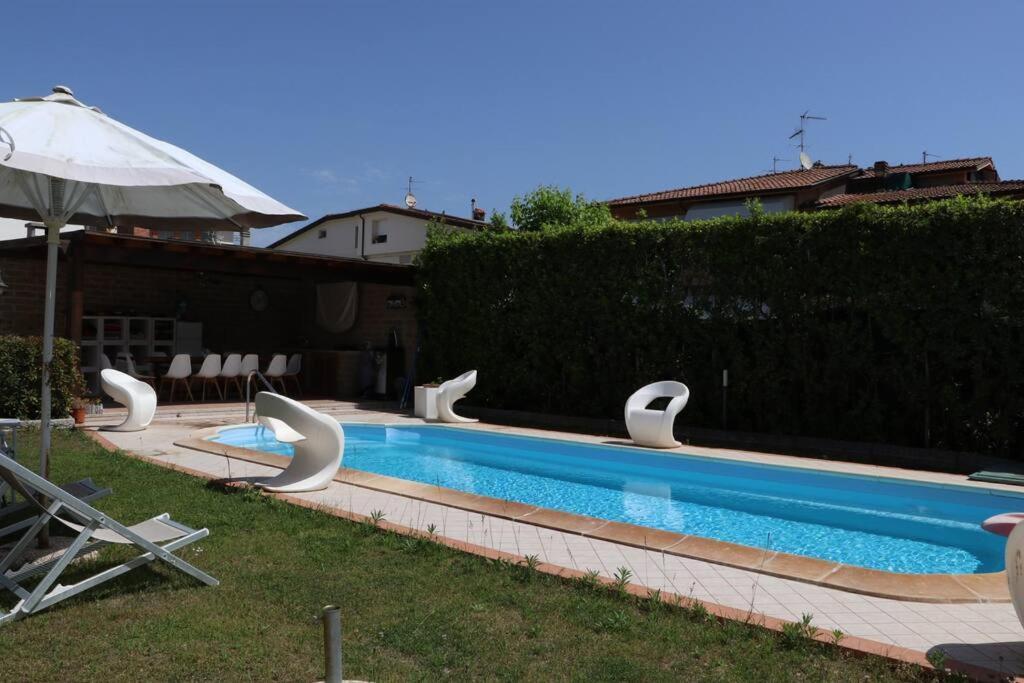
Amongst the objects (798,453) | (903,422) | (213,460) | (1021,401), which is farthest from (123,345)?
(1021,401)

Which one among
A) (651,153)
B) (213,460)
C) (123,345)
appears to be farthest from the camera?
(651,153)

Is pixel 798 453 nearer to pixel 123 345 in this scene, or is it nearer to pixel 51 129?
pixel 51 129

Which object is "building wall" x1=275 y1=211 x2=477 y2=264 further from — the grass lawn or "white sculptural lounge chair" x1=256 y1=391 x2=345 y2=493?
the grass lawn

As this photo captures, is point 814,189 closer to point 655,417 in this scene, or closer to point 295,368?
point 295,368

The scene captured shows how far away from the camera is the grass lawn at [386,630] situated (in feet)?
9.82

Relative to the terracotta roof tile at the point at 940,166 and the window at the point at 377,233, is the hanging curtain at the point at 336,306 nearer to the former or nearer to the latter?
the window at the point at 377,233

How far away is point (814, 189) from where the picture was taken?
23.6 m

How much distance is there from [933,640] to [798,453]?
6.78 m

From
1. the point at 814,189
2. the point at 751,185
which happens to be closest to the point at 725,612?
the point at 814,189

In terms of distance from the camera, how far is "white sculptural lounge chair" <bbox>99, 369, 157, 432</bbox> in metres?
10.2

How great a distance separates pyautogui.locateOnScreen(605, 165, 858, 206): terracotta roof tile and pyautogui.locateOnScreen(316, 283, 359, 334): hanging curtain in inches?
474

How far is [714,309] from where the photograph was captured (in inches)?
435

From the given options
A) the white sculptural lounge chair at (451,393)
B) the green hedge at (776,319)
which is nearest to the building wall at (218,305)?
the green hedge at (776,319)

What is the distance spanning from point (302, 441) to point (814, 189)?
20809mm
